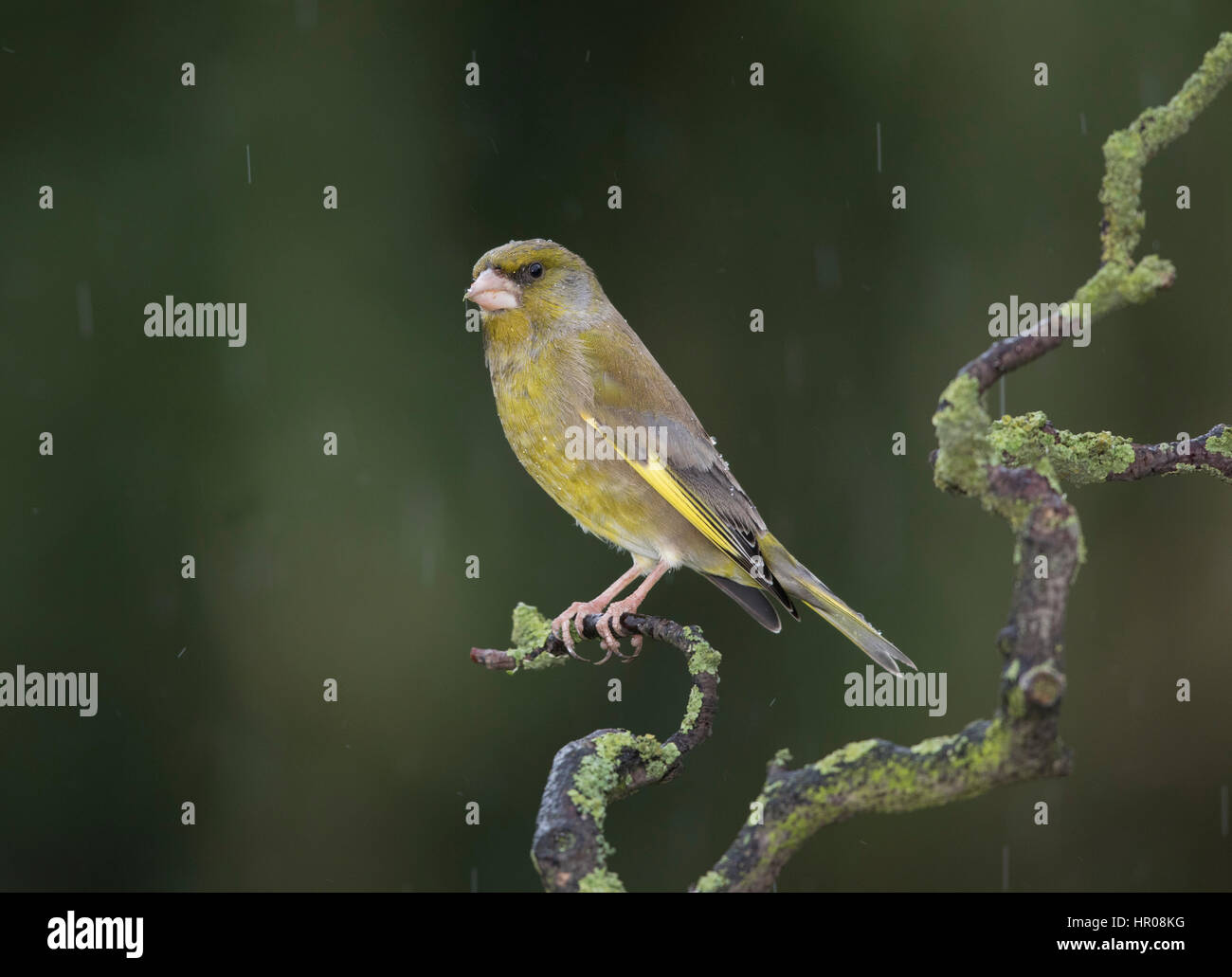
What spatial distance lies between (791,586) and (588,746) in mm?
1150

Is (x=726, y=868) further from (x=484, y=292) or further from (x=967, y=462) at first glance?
(x=484, y=292)

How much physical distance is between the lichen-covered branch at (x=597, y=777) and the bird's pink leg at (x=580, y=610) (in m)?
0.37

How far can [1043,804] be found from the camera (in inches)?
158

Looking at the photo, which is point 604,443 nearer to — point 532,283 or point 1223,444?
point 532,283

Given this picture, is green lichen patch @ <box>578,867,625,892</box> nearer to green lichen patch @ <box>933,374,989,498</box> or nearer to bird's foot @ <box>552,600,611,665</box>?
green lichen patch @ <box>933,374,989,498</box>

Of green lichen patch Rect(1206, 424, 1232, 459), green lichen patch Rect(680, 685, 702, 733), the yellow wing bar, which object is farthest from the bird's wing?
green lichen patch Rect(1206, 424, 1232, 459)

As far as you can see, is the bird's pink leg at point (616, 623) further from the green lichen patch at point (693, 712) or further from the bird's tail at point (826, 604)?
the green lichen patch at point (693, 712)

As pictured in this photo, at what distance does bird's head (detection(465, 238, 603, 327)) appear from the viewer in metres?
2.83

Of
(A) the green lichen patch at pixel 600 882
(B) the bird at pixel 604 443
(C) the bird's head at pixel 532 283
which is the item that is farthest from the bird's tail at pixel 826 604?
(A) the green lichen patch at pixel 600 882

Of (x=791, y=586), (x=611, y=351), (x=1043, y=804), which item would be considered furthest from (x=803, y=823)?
(x=1043, y=804)

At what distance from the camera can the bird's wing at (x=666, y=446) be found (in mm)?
2756

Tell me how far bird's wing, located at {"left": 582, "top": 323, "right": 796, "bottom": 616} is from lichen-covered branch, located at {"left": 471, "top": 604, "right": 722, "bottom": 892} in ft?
1.82

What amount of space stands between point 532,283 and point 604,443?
15.9 inches

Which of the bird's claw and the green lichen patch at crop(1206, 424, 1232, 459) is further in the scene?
the bird's claw
